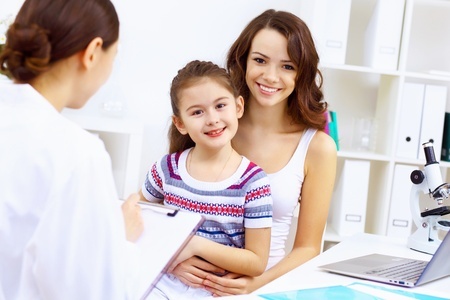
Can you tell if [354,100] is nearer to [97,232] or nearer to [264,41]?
[264,41]

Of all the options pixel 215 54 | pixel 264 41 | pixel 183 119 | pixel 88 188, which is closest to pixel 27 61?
pixel 88 188

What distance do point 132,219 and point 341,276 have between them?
1.88 ft

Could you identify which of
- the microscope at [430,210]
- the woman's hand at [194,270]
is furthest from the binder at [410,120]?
the woman's hand at [194,270]

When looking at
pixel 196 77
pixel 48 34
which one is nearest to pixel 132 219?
pixel 48 34

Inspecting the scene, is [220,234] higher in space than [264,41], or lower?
lower

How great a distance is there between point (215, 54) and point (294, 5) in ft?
1.66

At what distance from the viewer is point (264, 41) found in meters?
2.28

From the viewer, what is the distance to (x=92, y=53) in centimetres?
122

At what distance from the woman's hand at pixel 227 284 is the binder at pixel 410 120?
1.75 meters

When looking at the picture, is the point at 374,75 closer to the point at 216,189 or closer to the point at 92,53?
the point at 216,189

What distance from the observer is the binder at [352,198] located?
3.43 metres

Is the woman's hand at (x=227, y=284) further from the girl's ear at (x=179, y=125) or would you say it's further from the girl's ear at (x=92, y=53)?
the girl's ear at (x=92, y=53)

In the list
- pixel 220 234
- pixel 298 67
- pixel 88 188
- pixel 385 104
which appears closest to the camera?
pixel 88 188

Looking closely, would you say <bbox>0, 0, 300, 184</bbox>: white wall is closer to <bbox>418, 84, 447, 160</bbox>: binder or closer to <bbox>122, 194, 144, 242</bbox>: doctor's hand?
<bbox>418, 84, 447, 160</bbox>: binder
